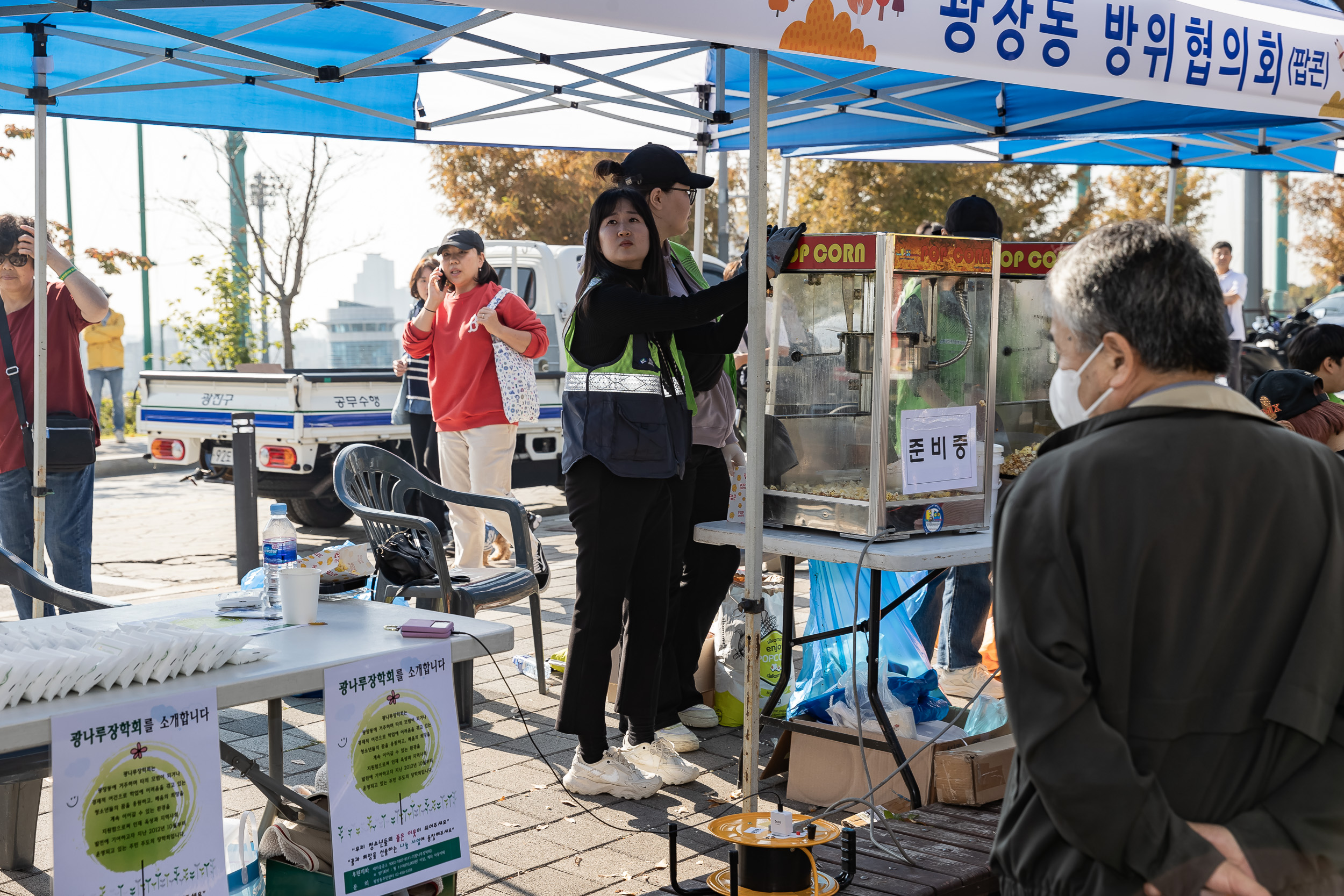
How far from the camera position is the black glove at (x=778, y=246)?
10.7ft

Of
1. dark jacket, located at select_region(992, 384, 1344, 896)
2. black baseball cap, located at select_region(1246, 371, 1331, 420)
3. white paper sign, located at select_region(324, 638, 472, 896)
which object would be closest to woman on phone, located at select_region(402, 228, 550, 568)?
black baseball cap, located at select_region(1246, 371, 1331, 420)

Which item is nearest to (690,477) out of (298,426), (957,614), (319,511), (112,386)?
(957,614)

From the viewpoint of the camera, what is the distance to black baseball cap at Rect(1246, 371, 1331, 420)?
430 centimetres

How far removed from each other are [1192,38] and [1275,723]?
2.51m

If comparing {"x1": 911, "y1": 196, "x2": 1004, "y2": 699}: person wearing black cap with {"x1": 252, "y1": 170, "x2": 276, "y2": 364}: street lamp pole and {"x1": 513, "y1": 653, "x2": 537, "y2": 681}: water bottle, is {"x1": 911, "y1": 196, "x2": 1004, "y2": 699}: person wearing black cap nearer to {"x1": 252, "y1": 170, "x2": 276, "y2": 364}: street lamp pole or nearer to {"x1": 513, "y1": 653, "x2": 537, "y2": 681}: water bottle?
{"x1": 513, "y1": 653, "x2": 537, "y2": 681}: water bottle

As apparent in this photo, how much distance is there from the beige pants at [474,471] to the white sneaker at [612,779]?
278 cm

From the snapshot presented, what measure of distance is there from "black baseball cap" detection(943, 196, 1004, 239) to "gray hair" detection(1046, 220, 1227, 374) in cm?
319

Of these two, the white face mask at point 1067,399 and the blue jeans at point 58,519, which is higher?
the white face mask at point 1067,399

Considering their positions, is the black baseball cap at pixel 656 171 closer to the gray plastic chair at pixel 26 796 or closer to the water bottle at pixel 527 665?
the gray plastic chair at pixel 26 796

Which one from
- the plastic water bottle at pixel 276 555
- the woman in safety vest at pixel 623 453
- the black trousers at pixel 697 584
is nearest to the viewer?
the plastic water bottle at pixel 276 555

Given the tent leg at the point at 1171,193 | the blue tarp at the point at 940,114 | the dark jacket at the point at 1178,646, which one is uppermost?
the blue tarp at the point at 940,114

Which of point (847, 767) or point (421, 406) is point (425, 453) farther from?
point (847, 767)

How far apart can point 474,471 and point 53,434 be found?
2368 mm

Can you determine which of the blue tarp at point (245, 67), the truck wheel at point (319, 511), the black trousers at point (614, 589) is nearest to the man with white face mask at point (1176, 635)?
the black trousers at point (614, 589)
